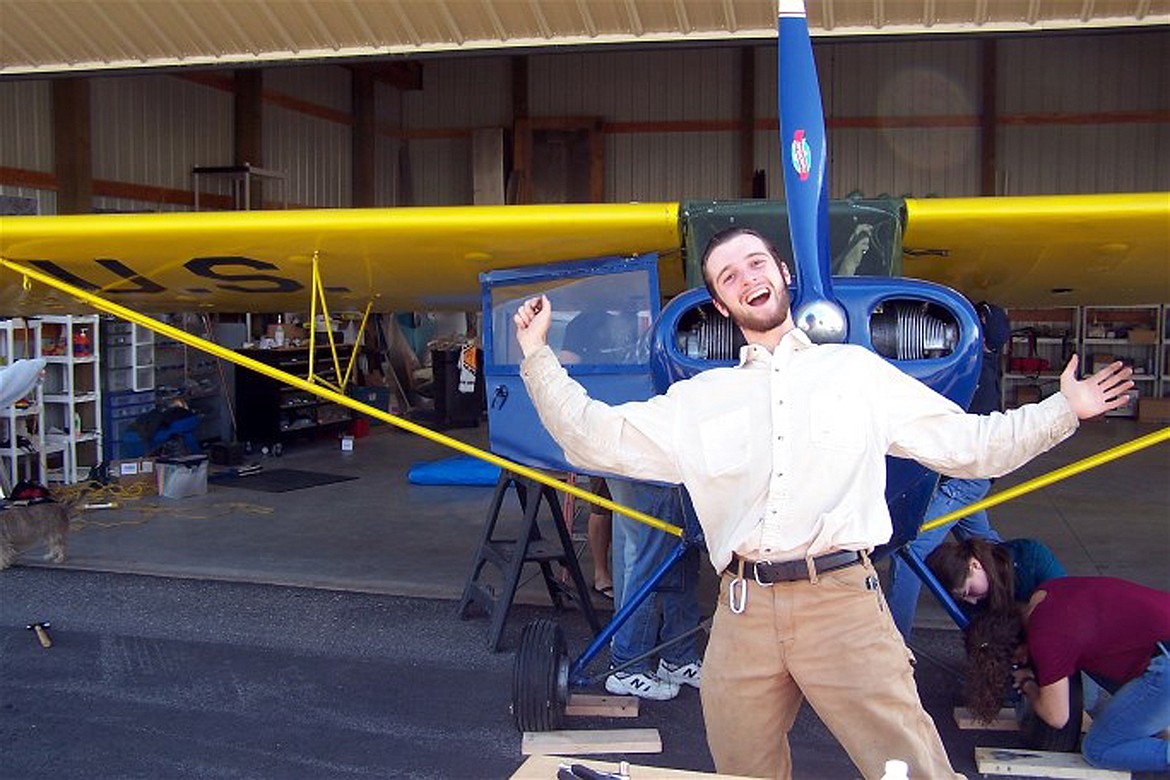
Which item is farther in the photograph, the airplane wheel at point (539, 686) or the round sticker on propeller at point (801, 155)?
the airplane wheel at point (539, 686)

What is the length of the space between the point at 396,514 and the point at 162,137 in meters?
7.51

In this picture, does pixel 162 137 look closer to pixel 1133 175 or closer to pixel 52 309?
pixel 52 309

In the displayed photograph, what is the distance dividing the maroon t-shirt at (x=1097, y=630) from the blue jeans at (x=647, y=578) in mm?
1351

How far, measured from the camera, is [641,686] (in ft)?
14.4

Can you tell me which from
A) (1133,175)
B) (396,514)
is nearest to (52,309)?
(396,514)

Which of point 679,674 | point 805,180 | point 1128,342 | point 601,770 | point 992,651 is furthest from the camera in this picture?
point 1128,342

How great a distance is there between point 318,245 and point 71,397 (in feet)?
21.0

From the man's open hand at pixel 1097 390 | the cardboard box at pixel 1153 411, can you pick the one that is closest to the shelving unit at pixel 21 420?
the man's open hand at pixel 1097 390

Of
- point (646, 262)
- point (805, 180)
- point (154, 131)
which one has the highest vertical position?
point (154, 131)

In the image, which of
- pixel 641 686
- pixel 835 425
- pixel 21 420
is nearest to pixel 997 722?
pixel 641 686

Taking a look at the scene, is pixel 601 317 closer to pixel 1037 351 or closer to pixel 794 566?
pixel 794 566

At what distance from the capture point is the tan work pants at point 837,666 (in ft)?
7.13

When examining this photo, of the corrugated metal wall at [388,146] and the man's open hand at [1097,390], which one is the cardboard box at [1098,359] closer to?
the corrugated metal wall at [388,146]

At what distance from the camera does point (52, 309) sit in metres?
6.25
